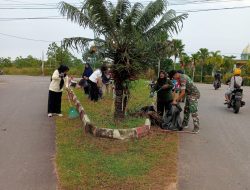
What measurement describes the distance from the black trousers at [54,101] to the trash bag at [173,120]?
143 inches

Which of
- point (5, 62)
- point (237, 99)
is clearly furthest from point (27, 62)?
point (237, 99)

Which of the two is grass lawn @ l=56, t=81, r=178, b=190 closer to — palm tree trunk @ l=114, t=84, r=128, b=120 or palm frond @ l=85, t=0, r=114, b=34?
palm tree trunk @ l=114, t=84, r=128, b=120

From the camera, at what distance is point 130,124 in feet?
33.0

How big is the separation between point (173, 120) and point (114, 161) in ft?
11.6

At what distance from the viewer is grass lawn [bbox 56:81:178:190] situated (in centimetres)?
630

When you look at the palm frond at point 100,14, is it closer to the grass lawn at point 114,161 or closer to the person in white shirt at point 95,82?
the grass lawn at point 114,161

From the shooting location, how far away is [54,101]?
12.5 meters

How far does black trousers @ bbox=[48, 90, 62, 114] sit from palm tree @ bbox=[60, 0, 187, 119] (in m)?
2.53

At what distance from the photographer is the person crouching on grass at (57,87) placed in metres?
12.2

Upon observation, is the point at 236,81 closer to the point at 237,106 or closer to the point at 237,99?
the point at 237,99

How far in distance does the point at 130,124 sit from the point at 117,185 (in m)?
3.94

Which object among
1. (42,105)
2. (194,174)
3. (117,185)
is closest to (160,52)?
(194,174)

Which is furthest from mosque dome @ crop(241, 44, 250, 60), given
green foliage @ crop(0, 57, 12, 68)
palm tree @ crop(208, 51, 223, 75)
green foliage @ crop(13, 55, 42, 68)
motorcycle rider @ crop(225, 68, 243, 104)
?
motorcycle rider @ crop(225, 68, 243, 104)

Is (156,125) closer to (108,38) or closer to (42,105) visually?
(108,38)
